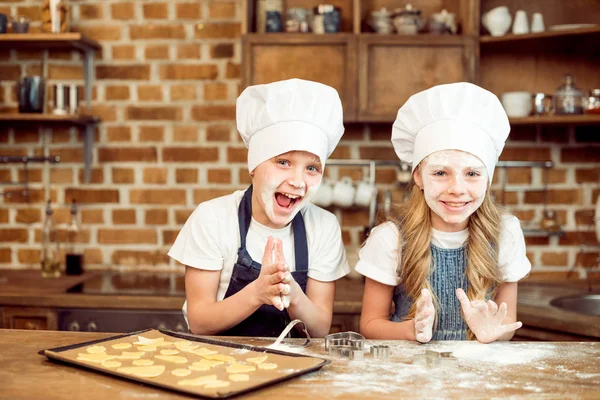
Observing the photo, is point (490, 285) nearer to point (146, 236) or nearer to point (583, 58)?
point (583, 58)

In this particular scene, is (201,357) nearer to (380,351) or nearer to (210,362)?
(210,362)

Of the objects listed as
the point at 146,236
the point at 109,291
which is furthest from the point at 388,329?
the point at 146,236

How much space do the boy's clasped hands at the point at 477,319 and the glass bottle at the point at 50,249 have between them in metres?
1.74

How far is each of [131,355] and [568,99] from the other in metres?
1.90

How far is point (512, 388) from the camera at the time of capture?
1170mm

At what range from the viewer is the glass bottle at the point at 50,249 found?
8.99 feet

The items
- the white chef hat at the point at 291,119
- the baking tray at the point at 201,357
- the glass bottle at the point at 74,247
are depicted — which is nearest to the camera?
the baking tray at the point at 201,357

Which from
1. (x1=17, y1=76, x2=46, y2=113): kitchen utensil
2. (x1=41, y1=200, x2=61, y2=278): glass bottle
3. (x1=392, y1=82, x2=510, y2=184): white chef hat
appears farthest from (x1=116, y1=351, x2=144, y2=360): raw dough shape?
(x1=17, y1=76, x2=46, y2=113): kitchen utensil

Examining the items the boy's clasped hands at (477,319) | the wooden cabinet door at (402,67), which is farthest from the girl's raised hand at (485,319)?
the wooden cabinet door at (402,67)

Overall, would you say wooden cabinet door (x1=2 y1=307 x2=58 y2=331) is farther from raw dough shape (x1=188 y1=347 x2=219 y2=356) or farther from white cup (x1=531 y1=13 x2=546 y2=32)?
white cup (x1=531 y1=13 x2=546 y2=32)

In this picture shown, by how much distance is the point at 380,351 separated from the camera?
137 centimetres

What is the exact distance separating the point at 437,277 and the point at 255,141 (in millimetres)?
569

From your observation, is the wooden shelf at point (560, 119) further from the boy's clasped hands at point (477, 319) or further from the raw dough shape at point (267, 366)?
the raw dough shape at point (267, 366)

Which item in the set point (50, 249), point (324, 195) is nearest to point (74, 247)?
point (50, 249)
